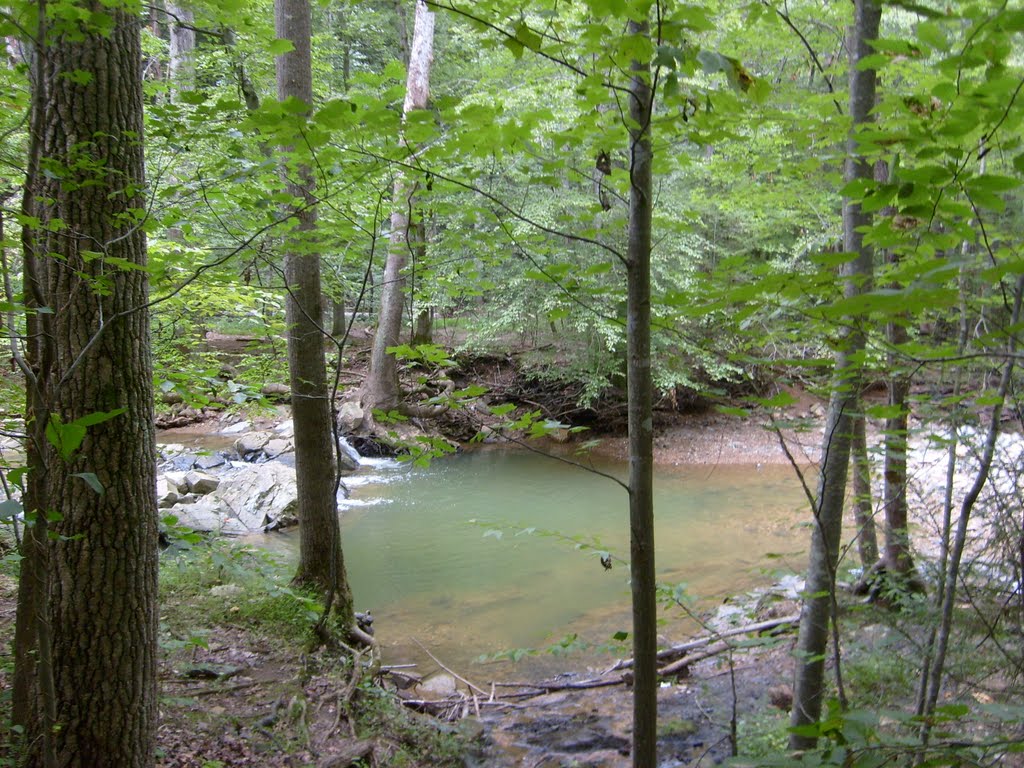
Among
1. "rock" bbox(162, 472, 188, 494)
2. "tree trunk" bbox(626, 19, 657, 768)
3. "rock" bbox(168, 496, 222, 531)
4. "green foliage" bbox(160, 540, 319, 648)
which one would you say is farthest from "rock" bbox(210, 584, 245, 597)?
"tree trunk" bbox(626, 19, 657, 768)

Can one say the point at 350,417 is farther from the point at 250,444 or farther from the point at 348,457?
the point at 250,444

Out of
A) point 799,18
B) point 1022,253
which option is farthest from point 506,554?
point 1022,253

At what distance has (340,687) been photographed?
4.29m

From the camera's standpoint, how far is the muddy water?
627 centimetres

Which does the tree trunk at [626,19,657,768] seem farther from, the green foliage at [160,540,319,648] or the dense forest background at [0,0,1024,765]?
the green foliage at [160,540,319,648]

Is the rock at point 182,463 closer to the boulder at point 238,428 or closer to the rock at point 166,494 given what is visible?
the rock at point 166,494

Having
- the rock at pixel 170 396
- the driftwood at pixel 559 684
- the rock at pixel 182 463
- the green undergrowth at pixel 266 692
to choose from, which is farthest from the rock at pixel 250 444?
the driftwood at pixel 559 684

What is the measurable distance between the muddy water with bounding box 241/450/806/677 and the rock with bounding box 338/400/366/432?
83cm

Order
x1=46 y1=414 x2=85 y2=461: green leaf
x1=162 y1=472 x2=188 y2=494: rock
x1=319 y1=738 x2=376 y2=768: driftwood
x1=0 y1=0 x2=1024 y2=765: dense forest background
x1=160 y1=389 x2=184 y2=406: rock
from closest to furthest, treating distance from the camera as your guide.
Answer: x1=46 y1=414 x2=85 y2=461: green leaf
x1=0 y1=0 x2=1024 y2=765: dense forest background
x1=319 y1=738 x2=376 y2=768: driftwood
x1=160 y1=389 x2=184 y2=406: rock
x1=162 y1=472 x2=188 y2=494: rock

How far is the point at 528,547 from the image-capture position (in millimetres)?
8586

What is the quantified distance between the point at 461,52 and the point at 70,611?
1725 cm

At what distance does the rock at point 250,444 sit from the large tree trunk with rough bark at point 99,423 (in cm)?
976

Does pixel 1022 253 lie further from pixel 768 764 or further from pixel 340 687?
pixel 340 687

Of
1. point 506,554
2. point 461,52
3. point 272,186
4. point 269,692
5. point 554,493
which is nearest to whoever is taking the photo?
point 272,186
